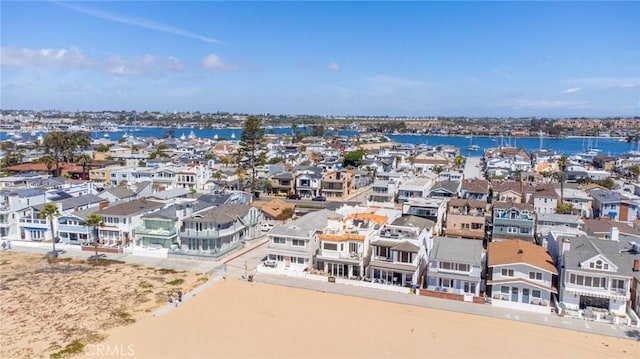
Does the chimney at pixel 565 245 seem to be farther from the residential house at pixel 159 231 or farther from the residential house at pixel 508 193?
the residential house at pixel 159 231

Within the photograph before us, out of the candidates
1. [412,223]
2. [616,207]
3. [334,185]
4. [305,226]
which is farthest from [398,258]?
[334,185]

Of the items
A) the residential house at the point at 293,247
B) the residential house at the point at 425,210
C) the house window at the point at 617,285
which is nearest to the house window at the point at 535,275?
the house window at the point at 617,285

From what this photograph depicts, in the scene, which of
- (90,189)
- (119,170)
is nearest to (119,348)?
(90,189)

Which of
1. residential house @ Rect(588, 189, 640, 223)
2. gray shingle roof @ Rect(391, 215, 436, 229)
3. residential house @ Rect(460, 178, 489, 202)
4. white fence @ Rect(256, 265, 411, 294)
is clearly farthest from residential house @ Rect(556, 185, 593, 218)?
white fence @ Rect(256, 265, 411, 294)

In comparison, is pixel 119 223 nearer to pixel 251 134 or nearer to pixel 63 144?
pixel 251 134

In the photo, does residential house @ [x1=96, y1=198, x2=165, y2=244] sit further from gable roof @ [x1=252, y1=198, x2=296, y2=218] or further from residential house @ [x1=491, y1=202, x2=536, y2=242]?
residential house @ [x1=491, y1=202, x2=536, y2=242]
